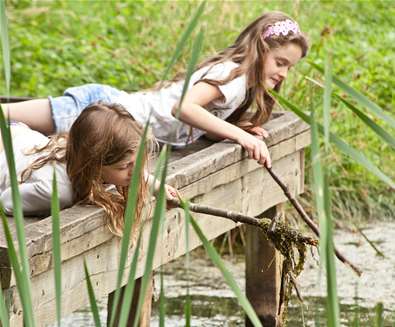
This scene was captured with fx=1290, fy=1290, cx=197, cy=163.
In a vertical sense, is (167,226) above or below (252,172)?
below

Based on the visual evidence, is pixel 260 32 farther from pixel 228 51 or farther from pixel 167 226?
pixel 167 226

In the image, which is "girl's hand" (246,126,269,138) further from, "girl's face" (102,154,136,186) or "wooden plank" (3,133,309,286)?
"girl's face" (102,154,136,186)

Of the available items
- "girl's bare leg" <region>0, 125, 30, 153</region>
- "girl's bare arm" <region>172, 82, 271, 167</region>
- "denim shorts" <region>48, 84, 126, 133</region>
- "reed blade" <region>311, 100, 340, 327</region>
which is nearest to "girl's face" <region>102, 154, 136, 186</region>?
"girl's bare leg" <region>0, 125, 30, 153</region>

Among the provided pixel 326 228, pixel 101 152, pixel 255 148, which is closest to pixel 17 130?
pixel 101 152

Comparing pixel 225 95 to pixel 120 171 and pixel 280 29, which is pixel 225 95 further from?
pixel 120 171

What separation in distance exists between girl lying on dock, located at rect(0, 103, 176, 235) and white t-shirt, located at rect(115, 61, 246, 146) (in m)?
1.02

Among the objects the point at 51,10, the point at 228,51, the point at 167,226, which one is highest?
the point at 51,10

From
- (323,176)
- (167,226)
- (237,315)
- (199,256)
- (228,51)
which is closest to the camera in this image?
(323,176)

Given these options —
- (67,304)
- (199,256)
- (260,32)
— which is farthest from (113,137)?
(199,256)

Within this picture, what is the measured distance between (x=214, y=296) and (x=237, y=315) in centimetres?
28

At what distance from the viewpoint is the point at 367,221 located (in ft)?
22.2

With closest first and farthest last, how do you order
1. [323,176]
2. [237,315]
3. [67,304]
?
[323,176] → [67,304] → [237,315]

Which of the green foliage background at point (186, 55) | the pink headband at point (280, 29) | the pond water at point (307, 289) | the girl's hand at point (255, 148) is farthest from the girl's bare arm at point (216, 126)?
the green foliage background at point (186, 55)

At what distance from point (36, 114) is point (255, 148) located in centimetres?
86
